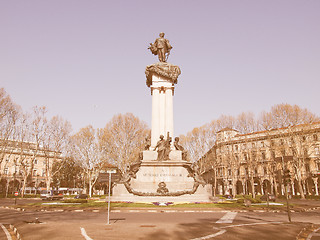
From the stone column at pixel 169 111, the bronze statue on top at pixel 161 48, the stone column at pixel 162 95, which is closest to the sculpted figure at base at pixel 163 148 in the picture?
the stone column at pixel 162 95

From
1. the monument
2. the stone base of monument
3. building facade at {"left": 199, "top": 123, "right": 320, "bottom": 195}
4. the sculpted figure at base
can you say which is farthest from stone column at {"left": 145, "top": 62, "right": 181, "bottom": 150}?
building facade at {"left": 199, "top": 123, "right": 320, "bottom": 195}

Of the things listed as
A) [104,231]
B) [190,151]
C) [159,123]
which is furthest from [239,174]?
[104,231]

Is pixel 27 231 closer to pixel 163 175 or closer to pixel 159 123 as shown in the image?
pixel 163 175

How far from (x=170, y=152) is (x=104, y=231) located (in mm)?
16161

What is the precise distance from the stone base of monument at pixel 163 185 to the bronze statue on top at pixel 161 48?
12.6m

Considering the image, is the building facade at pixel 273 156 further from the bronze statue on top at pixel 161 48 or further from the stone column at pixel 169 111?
the bronze statue on top at pixel 161 48

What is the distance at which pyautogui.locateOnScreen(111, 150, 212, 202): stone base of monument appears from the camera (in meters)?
22.8

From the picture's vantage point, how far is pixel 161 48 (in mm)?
30844

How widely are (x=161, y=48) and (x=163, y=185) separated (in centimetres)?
1627

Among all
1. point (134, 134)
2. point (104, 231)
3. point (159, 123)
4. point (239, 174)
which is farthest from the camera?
point (239, 174)

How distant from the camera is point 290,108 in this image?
4297cm

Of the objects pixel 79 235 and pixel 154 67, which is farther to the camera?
pixel 154 67

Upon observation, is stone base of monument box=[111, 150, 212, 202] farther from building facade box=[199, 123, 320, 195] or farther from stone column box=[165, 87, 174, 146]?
building facade box=[199, 123, 320, 195]

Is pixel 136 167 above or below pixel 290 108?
below
